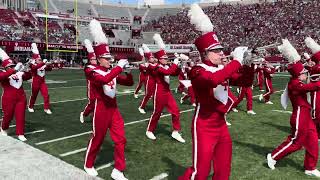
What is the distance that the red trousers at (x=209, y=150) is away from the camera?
4.58m

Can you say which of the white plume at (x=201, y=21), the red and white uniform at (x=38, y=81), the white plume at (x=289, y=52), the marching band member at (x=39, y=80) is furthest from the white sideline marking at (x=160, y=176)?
the red and white uniform at (x=38, y=81)

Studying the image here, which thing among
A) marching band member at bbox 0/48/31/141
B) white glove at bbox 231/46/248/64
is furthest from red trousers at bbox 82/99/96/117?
white glove at bbox 231/46/248/64

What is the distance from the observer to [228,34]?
165 feet

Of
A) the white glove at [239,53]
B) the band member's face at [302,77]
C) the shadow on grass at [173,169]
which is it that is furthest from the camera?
the band member's face at [302,77]

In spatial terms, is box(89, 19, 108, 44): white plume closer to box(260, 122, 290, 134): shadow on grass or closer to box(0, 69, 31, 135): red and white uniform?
box(0, 69, 31, 135): red and white uniform

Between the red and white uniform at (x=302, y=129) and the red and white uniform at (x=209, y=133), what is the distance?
7.27 feet

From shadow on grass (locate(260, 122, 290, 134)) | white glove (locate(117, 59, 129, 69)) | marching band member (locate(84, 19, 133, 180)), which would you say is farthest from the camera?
shadow on grass (locate(260, 122, 290, 134))

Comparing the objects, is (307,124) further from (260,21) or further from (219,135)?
(260,21)

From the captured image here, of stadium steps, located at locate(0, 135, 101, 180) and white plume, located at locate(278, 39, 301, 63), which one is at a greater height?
white plume, located at locate(278, 39, 301, 63)

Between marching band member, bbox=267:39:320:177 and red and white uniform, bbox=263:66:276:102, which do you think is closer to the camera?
marching band member, bbox=267:39:320:177

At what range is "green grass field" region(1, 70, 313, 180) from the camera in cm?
651

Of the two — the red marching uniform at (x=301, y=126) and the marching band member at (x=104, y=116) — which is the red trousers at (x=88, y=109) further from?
the red marching uniform at (x=301, y=126)

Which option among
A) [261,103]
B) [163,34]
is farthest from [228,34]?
[261,103]

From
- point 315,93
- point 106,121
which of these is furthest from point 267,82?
point 106,121
